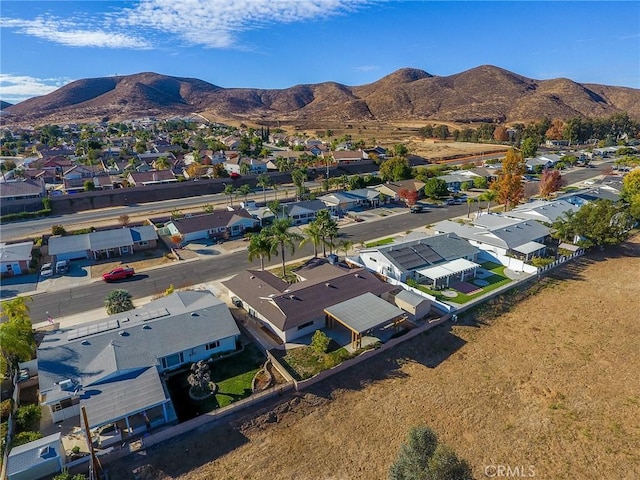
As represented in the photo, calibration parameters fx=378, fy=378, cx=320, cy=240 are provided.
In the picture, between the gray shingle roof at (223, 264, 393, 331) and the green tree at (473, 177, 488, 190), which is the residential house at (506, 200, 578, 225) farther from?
the gray shingle roof at (223, 264, 393, 331)

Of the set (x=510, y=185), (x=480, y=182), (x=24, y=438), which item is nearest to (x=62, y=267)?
(x=24, y=438)

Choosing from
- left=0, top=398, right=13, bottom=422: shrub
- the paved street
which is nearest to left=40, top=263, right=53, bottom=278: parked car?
the paved street

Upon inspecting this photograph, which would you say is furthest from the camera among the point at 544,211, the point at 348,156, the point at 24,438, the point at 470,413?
the point at 348,156

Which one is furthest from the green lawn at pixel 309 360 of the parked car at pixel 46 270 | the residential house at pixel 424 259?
the parked car at pixel 46 270

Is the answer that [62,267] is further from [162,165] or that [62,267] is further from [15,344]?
[162,165]

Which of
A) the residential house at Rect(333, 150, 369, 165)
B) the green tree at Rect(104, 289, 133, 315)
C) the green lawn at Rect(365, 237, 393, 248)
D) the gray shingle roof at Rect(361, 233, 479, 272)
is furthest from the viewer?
the residential house at Rect(333, 150, 369, 165)

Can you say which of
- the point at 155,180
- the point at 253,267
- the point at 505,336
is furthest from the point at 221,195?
the point at 505,336

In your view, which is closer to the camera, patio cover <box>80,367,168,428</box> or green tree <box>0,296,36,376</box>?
patio cover <box>80,367,168,428</box>

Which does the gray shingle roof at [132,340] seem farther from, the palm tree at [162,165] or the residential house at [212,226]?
the palm tree at [162,165]
